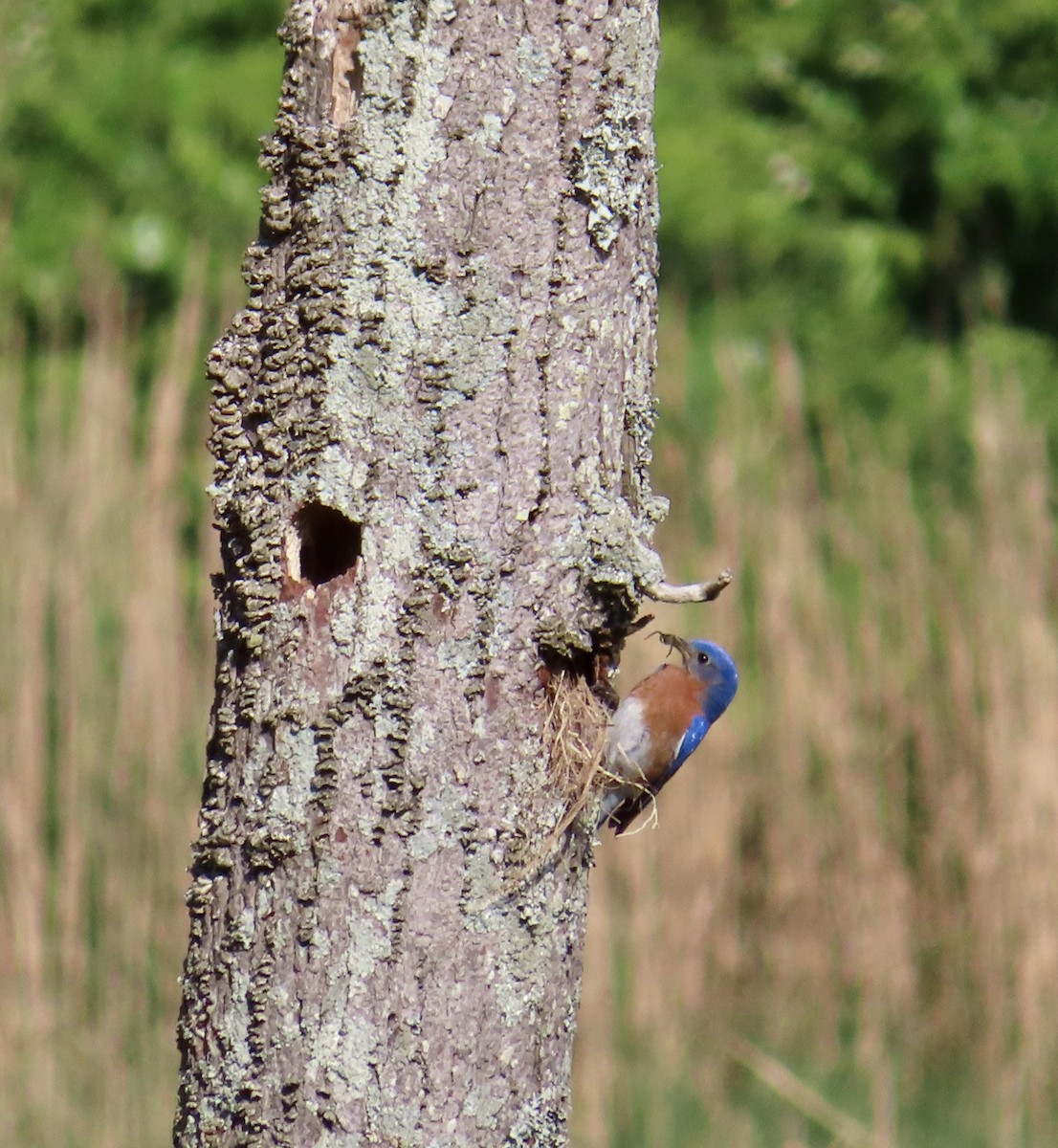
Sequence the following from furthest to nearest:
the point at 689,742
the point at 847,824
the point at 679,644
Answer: the point at 847,824
the point at 689,742
the point at 679,644

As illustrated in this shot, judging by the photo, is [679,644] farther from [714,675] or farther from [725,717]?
[725,717]

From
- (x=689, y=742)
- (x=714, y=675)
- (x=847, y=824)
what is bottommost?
(x=847, y=824)

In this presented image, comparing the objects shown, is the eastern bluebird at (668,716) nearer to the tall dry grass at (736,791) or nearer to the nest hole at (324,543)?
the tall dry grass at (736,791)

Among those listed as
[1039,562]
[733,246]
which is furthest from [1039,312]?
[1039,562]

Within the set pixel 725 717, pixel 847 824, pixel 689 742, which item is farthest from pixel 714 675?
pixel 847 824

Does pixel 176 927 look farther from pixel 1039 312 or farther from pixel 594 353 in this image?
pixel 1039 312

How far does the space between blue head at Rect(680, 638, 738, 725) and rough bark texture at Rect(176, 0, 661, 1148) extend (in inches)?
58.2

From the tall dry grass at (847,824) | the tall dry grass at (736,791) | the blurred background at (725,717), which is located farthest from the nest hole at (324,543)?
the tall dry grass at (847,824)

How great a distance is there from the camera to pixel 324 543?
1782mm

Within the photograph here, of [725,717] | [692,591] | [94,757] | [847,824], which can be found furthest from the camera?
[847,824]

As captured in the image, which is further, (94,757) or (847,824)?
(847,824)

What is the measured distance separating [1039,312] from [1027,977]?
14.6 ft

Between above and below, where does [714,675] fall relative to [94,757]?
above

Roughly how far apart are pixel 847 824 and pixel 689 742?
5.40 feet
